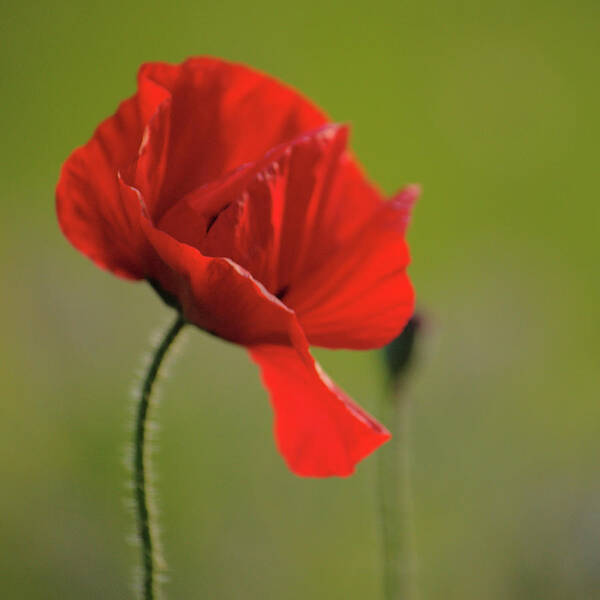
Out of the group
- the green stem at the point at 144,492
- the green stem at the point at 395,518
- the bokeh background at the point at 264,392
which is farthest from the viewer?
the bokeh background at the point at 264,392

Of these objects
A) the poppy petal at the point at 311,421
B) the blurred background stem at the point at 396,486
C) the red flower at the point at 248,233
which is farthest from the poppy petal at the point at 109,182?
the blurred background stem at the point at 396,486

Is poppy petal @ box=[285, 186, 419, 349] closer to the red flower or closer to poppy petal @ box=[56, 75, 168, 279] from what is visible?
the red flower

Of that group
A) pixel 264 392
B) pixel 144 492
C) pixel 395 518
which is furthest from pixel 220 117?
pixel 264 392

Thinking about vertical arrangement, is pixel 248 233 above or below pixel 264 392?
above

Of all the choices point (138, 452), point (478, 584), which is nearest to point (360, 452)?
point (138, 452)

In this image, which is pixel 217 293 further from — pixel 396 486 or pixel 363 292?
pixel 396 486

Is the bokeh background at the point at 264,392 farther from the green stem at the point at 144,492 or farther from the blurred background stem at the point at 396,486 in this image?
the green stem at the point at 144,492

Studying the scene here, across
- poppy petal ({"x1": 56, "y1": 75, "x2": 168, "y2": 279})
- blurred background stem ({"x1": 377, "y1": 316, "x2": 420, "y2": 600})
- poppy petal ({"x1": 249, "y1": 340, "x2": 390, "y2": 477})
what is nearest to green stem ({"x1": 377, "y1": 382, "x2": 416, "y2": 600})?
blurred background stem ({"x1": 377, "y1": 316, "x2": 420, "y2": 600})
